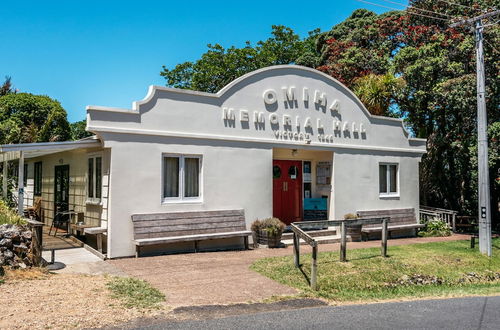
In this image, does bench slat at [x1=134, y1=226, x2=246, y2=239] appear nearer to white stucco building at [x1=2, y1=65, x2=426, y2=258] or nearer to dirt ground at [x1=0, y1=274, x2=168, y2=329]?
white stucco building at [x1=2, y1=65, x2=426, y2=258]

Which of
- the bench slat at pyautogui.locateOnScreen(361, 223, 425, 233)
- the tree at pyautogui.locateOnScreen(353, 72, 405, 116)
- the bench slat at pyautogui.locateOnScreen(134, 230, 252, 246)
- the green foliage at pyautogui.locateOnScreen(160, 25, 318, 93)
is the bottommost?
the bench slat at pyautogui.locateOnScreen(361, 223, 425, 233)

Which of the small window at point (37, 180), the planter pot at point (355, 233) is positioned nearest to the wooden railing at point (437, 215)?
the planter pot at point (355, 233)

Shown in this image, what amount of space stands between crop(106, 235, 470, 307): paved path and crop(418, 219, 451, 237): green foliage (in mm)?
7457

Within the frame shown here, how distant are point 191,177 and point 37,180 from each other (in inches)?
364

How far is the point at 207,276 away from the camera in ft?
30.0

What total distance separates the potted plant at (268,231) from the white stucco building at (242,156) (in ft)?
1.22

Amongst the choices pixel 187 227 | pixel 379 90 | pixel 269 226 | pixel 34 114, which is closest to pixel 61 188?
pixel 187 227

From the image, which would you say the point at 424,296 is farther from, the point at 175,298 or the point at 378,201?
the point at 378,201

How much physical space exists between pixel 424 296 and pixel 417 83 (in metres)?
12.6

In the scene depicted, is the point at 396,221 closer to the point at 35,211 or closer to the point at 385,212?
the point at 385,212

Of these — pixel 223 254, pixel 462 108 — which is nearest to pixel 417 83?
pixel 462 108

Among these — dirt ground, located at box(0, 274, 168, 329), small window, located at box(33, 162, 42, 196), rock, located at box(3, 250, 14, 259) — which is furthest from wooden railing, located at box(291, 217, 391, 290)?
small window, located at box(33, 162, 42, 196)

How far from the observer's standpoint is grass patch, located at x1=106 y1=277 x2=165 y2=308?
7.00 metres

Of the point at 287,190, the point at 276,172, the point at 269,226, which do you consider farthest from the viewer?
the point at 287,190
